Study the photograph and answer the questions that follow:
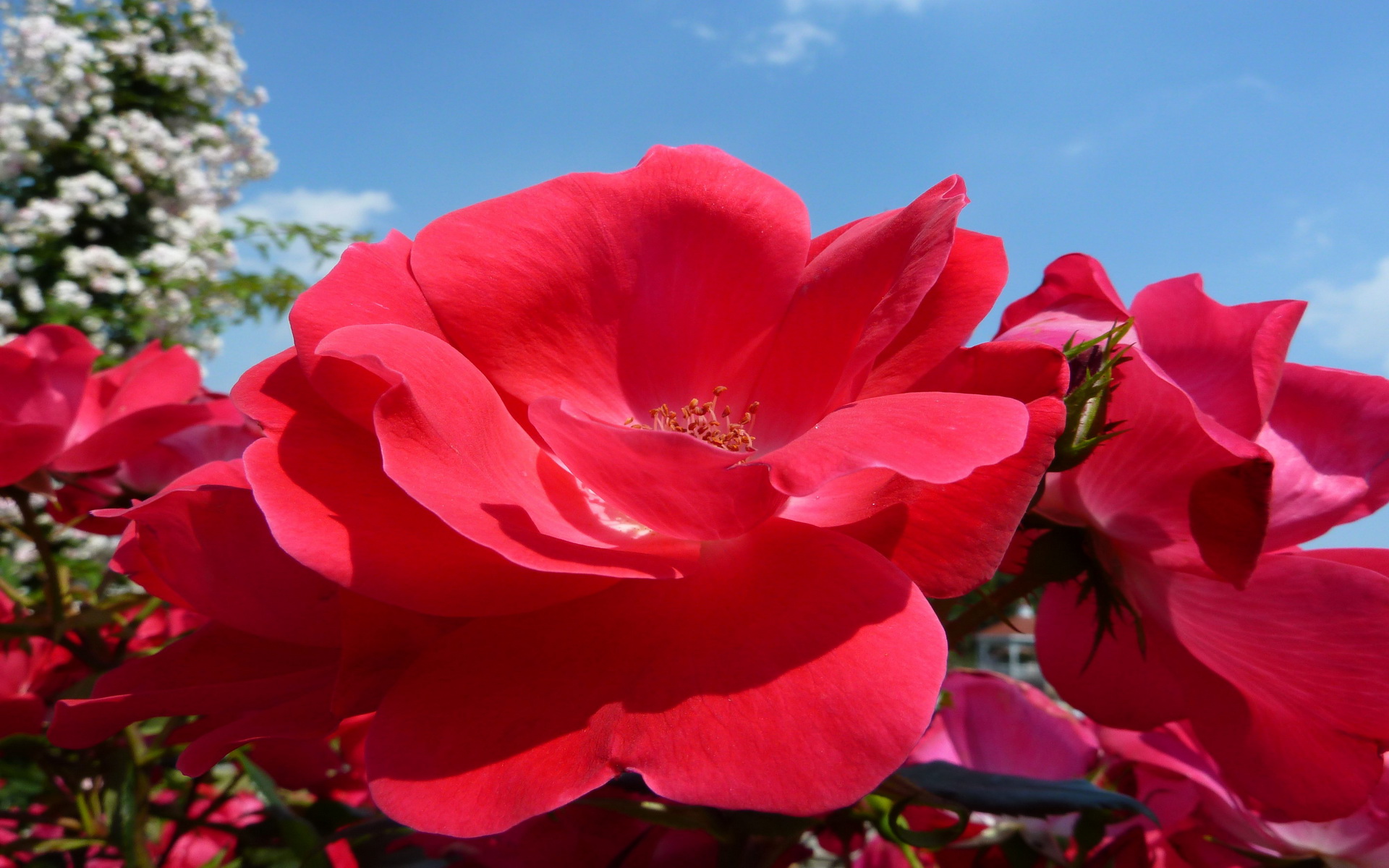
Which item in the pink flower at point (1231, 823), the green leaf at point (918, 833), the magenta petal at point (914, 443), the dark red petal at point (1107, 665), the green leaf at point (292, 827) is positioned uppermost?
the magenta petal at point (914, 443)

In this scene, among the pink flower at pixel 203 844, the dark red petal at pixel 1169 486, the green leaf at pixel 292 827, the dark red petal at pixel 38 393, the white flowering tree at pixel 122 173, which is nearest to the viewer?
the dark red petal at pixel 1169 486

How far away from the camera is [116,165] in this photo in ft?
25.3

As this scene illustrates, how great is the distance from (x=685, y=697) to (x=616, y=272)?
9.8 inches

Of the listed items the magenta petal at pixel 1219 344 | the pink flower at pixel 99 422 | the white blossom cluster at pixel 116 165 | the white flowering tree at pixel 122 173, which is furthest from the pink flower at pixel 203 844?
the white blossom cluster at pixel 116 165

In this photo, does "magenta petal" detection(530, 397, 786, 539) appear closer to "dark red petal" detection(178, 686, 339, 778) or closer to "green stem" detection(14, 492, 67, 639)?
"dark red petal" detection(178, 686, 339, 778)

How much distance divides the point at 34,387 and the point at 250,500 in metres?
0.75

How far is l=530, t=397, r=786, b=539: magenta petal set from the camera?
0.35m

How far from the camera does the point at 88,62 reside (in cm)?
778

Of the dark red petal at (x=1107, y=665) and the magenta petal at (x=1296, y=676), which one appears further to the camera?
the dark red petal at (x=1107, y=665)

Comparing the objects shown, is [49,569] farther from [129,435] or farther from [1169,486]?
[1169,486]

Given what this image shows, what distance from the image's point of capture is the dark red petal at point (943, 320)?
443 millimetres

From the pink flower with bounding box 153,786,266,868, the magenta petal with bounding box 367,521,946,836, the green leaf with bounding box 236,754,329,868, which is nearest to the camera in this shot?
the magenta petal with bounding box 367,521,946,836

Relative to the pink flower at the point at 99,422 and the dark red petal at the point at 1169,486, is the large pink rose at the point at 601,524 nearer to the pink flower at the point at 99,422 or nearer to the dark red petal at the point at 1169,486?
the dark red petal at the point at 1169,486

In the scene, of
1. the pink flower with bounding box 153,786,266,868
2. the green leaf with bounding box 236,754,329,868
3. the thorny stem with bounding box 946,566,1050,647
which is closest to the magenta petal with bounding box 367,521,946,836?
the thorny stem with bounding box 946,566,1050,647
